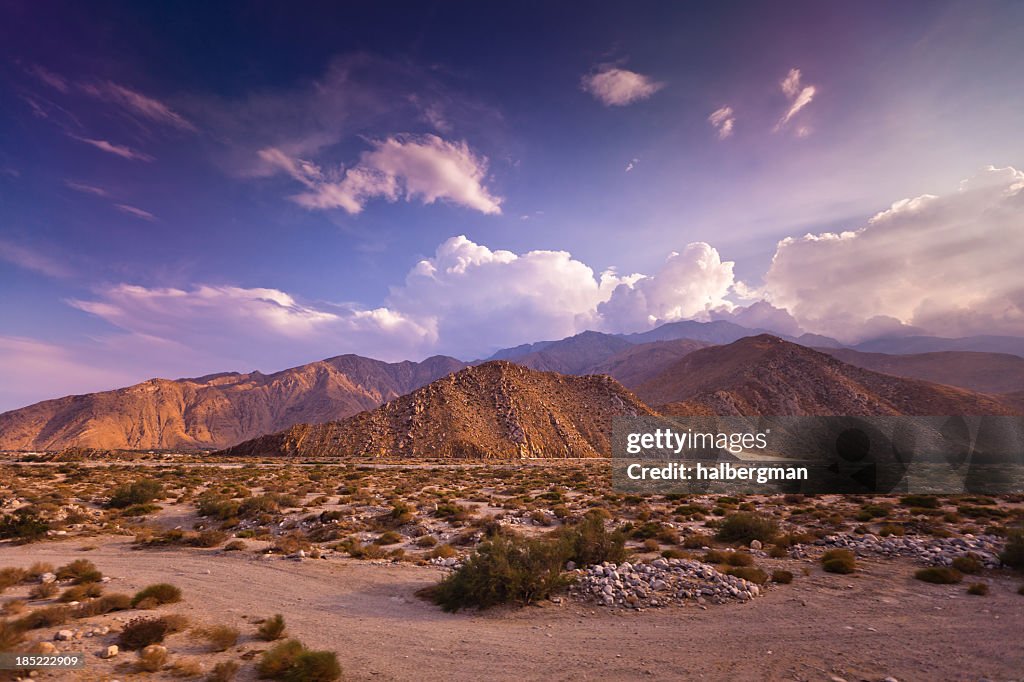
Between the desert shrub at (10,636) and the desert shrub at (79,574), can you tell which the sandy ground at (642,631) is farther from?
the desert shrub at (10,636)

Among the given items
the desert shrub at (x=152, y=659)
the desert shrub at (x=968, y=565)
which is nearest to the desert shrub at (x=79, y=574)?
the desert shrub at (x=152, y=659)

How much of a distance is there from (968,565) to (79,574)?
27.1m

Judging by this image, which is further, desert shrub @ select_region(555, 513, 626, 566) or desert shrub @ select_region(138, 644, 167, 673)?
desert shrub @ select_region(555, 513, 626, 566)

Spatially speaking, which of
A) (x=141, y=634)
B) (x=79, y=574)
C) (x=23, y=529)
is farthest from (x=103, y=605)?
(x=23, y=529)

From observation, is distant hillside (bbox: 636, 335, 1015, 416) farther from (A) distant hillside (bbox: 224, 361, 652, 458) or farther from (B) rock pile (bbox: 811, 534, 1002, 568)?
(B) rock pile (bbox: 811, 534, 1002, 568)

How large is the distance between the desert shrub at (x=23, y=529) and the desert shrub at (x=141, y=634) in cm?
1502

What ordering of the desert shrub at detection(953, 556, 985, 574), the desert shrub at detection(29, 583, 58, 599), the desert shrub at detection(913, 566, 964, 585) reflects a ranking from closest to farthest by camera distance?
the desert shrub at detection(29, 583, 58, 599) < the desert shrub at detection(913, 566, 964, 585) < the desert shrub at detection(953, 556, 985, 574)

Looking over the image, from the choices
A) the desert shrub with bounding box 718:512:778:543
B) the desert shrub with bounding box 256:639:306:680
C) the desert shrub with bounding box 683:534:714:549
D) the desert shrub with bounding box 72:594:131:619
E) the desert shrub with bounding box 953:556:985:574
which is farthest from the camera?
the desert shrub with bounding box 718:512:778:543

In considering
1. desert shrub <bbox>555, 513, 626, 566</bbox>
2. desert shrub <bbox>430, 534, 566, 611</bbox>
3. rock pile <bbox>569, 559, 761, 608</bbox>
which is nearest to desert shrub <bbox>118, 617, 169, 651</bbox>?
desert shrub <bbox>430, 534, 566, 611</bbox>

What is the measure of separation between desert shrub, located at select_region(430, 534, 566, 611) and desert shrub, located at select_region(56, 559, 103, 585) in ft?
34.1

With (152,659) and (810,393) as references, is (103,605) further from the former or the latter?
(810,393)

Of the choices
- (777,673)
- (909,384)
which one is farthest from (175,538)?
(909,384)

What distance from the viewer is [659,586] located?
39.3 ft

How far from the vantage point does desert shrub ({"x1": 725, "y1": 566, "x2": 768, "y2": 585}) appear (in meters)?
12.5
